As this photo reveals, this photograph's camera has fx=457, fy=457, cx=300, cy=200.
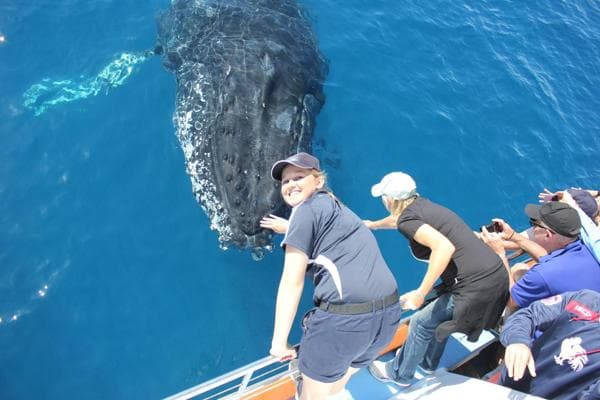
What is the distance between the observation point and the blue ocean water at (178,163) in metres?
7.83

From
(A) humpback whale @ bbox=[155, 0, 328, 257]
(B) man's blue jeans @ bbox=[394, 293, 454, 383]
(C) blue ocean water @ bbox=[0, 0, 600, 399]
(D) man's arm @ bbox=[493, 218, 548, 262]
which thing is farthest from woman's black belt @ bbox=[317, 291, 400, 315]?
(C) blue ocean water @ bbox=[0, 0, 600, 399]

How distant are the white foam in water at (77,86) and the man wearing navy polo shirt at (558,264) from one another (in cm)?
974

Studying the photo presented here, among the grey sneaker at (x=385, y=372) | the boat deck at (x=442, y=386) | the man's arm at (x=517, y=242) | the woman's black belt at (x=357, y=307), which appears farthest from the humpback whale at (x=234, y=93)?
the woman's black belt at (x=357, y=307)

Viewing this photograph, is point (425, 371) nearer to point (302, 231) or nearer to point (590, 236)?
point (590, 236)

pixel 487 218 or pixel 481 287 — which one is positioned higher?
pixel 481 287

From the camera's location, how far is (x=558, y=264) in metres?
4.91

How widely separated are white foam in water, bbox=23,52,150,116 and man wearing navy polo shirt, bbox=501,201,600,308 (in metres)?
9.74

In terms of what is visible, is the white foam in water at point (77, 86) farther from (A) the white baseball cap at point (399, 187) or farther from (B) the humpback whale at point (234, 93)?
(A) the white baseball cap at point (399, 187)

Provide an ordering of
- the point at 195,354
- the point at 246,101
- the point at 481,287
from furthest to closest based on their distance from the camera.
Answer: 1. the point at 246,101
2. the point at 195,354
3. the point at 481,287

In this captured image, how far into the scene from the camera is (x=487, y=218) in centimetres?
1077

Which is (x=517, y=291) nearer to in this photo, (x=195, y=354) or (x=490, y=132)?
(x=195, y=354)

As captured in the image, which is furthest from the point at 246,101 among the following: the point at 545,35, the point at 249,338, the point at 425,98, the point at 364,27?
the point at 545,35

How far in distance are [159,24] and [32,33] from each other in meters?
3.13

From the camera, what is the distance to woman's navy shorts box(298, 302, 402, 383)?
4.05 metres
